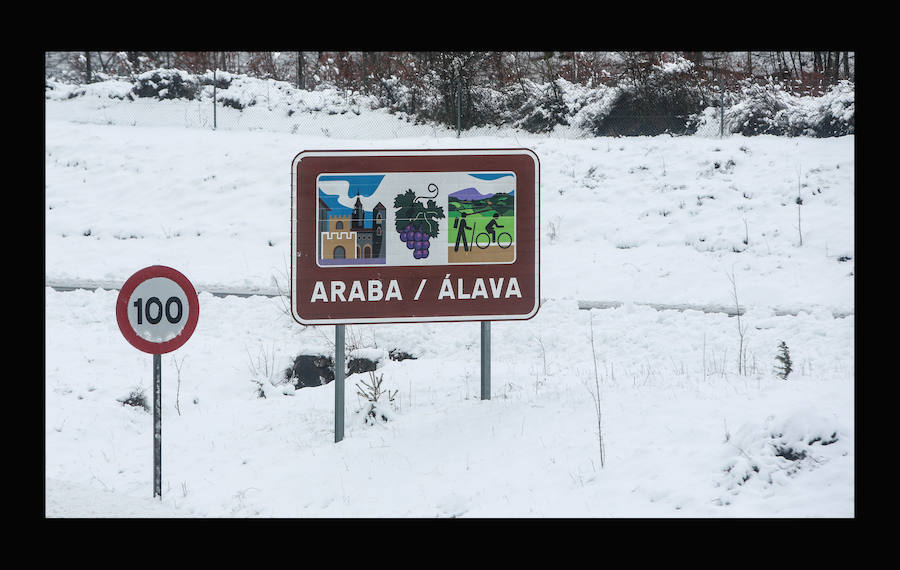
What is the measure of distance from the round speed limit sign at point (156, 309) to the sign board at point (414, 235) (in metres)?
1.34

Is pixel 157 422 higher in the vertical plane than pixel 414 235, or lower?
lower

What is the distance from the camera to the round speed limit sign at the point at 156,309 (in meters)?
6.52

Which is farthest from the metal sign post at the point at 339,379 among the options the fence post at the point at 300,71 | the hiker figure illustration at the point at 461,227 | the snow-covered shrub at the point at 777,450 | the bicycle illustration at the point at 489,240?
the fence post at the point at 300,71

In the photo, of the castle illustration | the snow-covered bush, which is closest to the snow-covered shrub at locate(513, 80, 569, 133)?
the snow-covered bush

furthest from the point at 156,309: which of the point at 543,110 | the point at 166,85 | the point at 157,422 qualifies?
the point at 166,85

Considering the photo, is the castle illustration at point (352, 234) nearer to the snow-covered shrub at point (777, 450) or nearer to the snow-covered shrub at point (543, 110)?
the snow-covered shrub at point (777, 450)

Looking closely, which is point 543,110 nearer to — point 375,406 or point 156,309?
point 375,406

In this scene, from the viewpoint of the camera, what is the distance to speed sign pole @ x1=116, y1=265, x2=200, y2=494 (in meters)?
6.52

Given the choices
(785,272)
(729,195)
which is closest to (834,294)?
(785,272)

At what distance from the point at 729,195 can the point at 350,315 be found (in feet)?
34.7

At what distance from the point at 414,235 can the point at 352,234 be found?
1.84 feet

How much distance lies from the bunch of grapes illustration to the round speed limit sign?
214 centimetres

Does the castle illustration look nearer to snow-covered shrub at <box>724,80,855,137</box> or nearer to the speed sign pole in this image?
the speed sign pole

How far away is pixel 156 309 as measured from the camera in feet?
21.6
